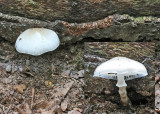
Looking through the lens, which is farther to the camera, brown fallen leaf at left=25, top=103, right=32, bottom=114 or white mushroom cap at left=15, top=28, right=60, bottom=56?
white mushroom cap at left=15, top=28, right=60, bottom=56

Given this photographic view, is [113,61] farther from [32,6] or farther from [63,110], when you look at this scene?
[32,6]

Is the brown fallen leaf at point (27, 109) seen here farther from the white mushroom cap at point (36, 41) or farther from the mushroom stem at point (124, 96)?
the mushroom stem at point (124, 96)

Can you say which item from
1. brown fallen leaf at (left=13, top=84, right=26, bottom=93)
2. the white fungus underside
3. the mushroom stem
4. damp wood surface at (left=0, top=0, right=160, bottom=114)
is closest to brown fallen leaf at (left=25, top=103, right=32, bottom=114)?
damp wood surface at (left=0, top=0, right=160, bottom=114)

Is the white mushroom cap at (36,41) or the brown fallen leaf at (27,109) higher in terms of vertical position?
the white mushroom cap at (36,41)

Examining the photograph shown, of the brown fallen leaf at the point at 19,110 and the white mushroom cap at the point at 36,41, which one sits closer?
the brown fallen leaf at the point at 19,110

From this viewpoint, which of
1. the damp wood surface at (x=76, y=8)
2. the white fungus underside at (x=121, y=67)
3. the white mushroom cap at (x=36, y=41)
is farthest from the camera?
the damp wood surface at (x=76, y=8)

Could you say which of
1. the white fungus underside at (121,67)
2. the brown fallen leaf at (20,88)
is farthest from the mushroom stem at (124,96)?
the brown fallen leaf at (20,88)

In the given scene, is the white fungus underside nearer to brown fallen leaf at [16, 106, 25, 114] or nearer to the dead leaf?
the dead leaf

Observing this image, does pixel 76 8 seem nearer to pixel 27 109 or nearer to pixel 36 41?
pixel 36 41
